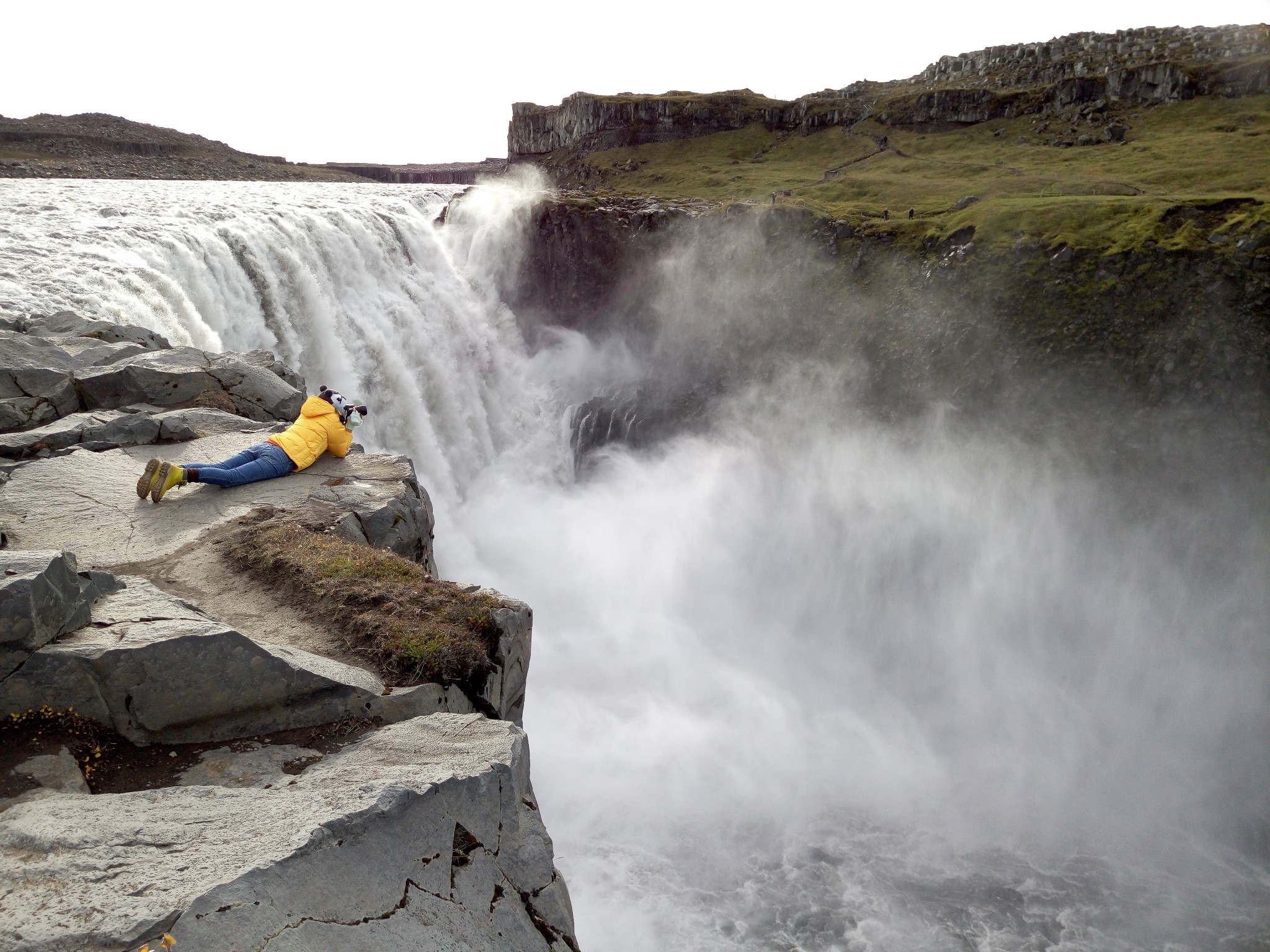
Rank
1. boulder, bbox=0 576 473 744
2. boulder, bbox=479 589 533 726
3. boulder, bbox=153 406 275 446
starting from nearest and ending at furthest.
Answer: boulder, bbox=0 576 473 744, boulder, bbox=479 589 533 726, boulder, bbox=153 406 275 446

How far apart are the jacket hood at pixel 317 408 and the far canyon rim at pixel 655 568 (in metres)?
1.07

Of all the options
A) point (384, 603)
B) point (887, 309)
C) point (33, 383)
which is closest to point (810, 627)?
point (887, 309)

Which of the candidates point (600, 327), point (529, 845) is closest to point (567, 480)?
point (600, 327)

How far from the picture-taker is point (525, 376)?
34781 millimetres

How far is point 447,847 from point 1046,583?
23238mm

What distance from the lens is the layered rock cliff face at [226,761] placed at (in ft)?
14.0

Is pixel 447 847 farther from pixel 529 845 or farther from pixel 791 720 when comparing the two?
pixel 791 720

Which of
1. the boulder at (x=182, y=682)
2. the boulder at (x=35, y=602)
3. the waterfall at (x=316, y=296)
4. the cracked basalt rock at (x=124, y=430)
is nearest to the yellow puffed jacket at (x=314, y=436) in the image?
the cracked basalt rock at (x=124, y=430)

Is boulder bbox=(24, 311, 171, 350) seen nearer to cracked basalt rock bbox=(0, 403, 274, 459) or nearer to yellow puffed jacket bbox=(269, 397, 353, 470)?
cracked basalt rock bbox=(0, 403, 274, 459)

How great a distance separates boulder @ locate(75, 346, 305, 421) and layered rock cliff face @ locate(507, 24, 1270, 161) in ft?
173

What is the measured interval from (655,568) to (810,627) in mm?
5367

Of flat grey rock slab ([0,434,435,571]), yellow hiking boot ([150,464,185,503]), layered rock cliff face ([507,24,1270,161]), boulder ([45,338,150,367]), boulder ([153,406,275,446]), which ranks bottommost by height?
flat grey rock slab ([0,434,435,571])

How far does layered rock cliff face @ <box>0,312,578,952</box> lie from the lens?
168 inches

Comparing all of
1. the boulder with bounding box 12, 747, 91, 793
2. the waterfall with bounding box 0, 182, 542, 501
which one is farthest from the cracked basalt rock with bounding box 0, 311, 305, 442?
the boulder with bounding box 12, 747, 91, 793
